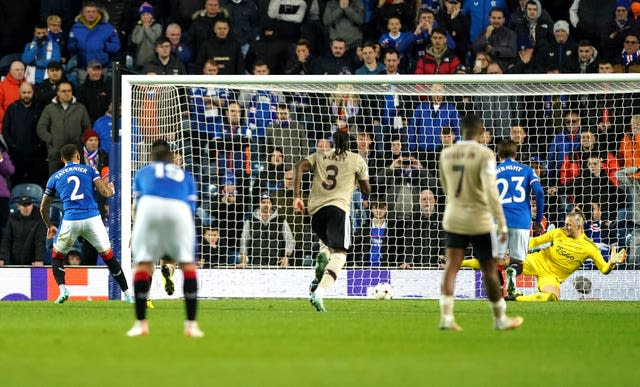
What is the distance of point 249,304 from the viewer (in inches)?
697

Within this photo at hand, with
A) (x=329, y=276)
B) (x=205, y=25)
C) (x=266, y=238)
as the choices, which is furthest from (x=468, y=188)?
(x=205, y=25)

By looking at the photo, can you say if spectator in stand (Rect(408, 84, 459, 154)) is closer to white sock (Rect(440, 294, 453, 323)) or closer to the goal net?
the goal net

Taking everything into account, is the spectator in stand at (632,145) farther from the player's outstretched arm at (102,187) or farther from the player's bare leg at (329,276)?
the player's outstretched arm at (102,187)

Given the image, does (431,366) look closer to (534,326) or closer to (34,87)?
(534,326)

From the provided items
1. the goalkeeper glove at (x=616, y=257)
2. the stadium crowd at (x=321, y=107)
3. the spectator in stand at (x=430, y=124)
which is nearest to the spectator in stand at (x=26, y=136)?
the stadium crowd at (x=321, y=107)

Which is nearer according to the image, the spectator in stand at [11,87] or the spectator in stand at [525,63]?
the spectator in stand at [525,63]

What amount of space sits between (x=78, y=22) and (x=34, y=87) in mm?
1669

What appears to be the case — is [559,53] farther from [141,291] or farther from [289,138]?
[141,291]

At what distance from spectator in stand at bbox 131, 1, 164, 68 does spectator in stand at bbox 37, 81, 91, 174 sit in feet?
5.87

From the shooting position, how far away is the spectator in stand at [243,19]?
23922 mm

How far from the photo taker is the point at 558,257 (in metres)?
19.2

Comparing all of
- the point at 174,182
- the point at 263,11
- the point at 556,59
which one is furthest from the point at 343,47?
the point at 174,182

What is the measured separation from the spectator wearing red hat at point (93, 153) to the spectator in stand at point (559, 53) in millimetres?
7417

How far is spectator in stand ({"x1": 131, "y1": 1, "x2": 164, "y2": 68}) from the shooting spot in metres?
23.2
